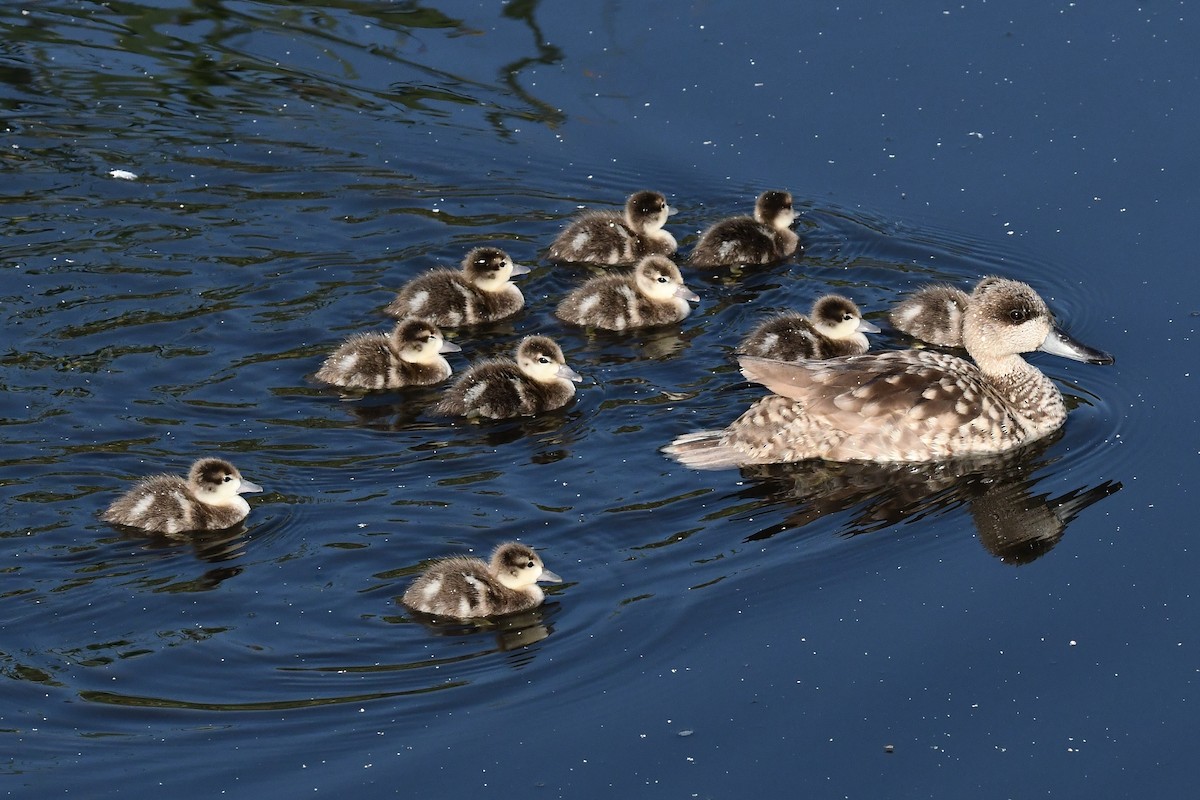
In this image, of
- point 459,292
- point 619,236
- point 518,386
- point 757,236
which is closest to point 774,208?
point 757,236

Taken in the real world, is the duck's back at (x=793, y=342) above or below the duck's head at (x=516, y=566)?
above

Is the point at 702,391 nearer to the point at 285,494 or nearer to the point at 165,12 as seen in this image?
the point at 285,494

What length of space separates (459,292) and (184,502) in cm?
208

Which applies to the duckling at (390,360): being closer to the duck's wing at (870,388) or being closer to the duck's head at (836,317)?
the duck's wing at (870,388)

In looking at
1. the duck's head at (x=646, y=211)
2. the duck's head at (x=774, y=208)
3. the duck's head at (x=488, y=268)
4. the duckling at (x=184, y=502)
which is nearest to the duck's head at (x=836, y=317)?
the duck's head at (x=774, y=208)

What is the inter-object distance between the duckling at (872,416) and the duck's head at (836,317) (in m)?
0.60

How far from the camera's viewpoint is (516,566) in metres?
5.91

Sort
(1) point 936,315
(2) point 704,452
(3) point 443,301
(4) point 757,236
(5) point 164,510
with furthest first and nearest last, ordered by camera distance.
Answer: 1. (4) point 757,236
2. (3) point 443,301
3. (1) point 936,315
4. (2) point 704,452
5. (5) point 164,510

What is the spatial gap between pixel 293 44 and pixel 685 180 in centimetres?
267

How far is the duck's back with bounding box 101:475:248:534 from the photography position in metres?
6.41

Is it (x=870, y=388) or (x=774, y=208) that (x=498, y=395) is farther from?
(x=774, y=208)

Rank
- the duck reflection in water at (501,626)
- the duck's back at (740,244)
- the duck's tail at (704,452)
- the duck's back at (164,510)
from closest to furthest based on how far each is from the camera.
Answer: the duck reflection in water at (501,626) < the duck's back at (164,510) < the duck's tail at (704,452) < the duck's back at (740,244)

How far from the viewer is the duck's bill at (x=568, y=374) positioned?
294 inches

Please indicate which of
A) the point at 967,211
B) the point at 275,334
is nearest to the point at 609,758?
the point at 275,334
